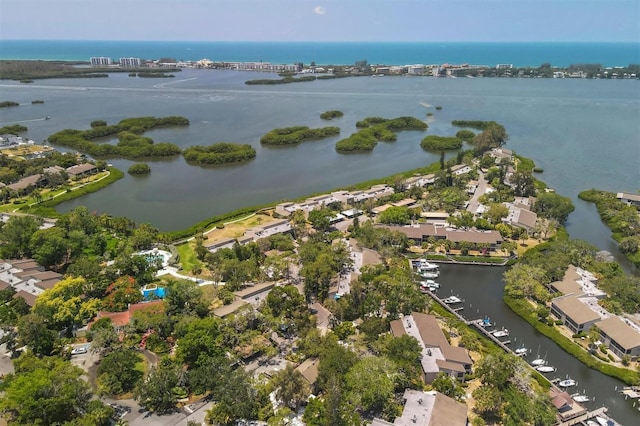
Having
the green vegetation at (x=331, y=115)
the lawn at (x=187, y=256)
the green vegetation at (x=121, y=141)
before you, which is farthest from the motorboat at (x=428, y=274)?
the green vegetation at (x=331, y=115)

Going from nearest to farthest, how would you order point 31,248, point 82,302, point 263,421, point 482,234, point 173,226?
point 263,421, point 82,302, point 31,248, point 482,234, point 173,226

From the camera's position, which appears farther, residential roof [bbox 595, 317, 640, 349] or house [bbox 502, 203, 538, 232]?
house [bbox 502, 203, 538, 232]

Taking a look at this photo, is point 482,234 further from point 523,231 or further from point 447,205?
point 447,205

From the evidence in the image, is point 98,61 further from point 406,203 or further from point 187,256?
point 406,203

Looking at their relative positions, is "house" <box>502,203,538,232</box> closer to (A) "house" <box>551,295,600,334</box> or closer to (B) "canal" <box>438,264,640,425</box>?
(B) "canal" <box>438,264,640,425</box>

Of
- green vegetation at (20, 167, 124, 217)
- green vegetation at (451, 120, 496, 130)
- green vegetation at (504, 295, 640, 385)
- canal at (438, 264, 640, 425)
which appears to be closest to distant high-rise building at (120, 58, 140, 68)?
green vegetation at (20, 167, 124, 217)

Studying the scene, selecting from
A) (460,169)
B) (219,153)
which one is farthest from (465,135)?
(219,153)

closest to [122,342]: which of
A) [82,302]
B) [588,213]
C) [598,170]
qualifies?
[82,302]
